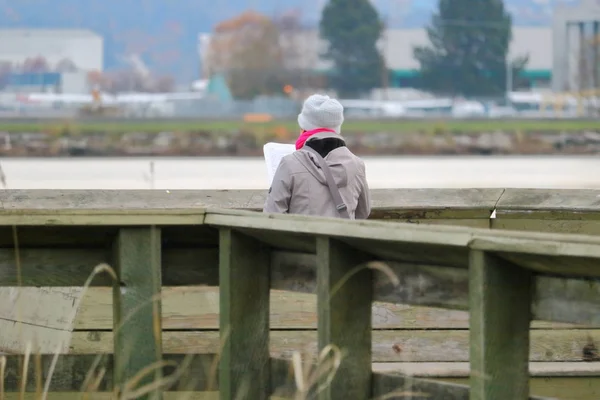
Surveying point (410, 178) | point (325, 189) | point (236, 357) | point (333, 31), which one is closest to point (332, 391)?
point (236, 357)

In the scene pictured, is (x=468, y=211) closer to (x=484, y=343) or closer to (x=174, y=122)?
(x=484, y=343)

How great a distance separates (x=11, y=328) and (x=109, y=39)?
176m

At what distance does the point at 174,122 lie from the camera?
74812 millimetres

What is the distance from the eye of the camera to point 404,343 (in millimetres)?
5340

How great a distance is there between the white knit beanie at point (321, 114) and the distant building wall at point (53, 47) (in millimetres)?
131303

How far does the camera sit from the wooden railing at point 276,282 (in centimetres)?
338

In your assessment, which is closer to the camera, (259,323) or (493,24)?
(259,323)

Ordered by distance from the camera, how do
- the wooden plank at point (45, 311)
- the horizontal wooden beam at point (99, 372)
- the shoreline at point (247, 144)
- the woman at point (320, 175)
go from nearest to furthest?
the horizontal wooden beam at point (99, 372) → the wooden plank at point (45, 311) → the woman at point (320, 175) → the shoreline at point (247, 144)

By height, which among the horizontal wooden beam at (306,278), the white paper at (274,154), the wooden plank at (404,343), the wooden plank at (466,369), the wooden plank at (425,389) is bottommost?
the wooden plank at (466,369)

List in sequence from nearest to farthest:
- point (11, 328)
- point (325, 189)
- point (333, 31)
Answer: point (11, 328) < point (325, 189) < point (333, 31)

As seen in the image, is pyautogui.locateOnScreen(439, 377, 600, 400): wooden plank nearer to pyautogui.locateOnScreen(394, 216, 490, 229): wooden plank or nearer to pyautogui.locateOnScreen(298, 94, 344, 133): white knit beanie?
pyautogui.locateOnScreen(298, 94, 344, 133): white knit beanie

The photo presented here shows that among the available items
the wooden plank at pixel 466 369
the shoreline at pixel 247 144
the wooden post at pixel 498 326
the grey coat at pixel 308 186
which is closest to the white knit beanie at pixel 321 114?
the grey coat at pixel 308 186

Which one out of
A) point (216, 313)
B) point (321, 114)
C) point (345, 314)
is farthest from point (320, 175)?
point (345, 314)

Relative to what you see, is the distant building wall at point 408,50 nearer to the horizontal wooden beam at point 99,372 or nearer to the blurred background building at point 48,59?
the blurred background building at point 48,59
